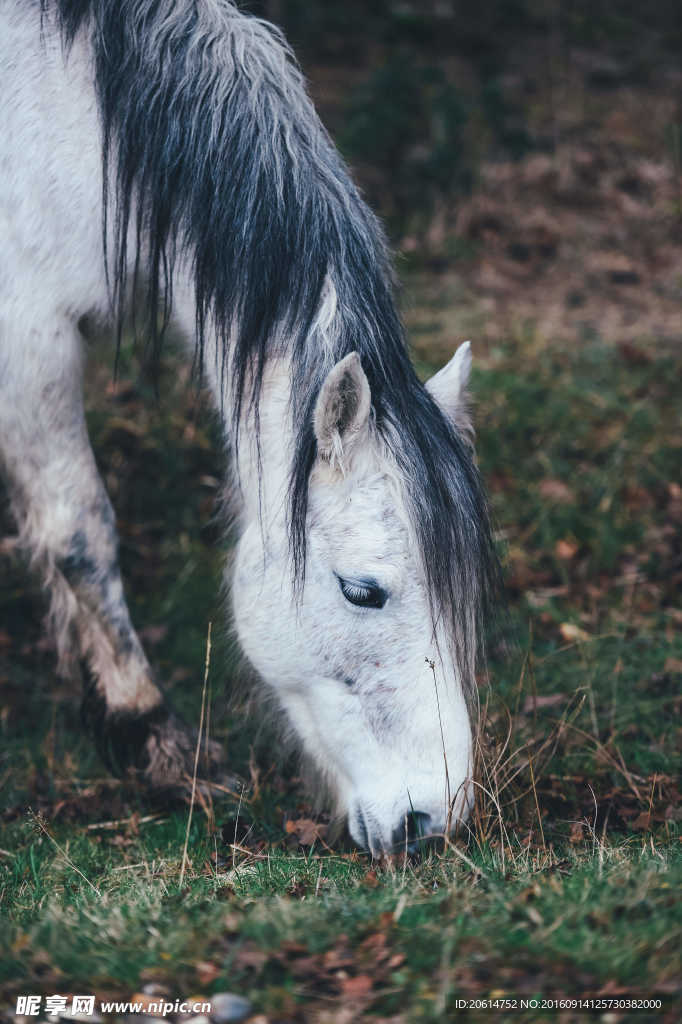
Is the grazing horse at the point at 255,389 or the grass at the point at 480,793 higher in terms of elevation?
the grazing horse at the point at 255,389

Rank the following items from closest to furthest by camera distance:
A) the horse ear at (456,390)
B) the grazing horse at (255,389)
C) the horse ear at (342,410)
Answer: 1. the horse ear at (342,410)
2. the grazing horse at (255,389)
3. the horse ear at (456,390)

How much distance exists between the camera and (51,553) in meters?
3.57

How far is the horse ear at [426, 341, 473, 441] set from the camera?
10.7 feet

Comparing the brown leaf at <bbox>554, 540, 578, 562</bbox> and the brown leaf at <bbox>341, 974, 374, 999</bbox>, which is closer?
the brown leaf at <bbox>341, 974, 374, 999</bbox>

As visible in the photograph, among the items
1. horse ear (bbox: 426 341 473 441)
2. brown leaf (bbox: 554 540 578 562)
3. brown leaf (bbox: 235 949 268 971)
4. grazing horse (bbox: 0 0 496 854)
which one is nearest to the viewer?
brown leaf (bbox: 235 949 268 971)

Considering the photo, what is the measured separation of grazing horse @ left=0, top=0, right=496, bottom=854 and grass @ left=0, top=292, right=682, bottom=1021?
1.02ft

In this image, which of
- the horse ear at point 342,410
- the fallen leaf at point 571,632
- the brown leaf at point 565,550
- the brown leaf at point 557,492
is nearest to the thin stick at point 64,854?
the horse ear at point 342,410

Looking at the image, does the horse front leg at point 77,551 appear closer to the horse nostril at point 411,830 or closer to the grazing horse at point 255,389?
the grazing horse at point 255,389

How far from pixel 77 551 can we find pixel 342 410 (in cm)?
121

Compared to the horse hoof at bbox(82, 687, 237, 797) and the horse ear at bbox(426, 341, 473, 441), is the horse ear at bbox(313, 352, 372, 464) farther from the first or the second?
the horse hoof at bbox(82, 687, 237, 797)

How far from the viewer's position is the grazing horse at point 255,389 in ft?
9.48

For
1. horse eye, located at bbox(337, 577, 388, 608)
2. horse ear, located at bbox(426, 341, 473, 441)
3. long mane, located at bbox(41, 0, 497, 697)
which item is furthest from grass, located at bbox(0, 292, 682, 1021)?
horse ear, located at bbox(426, 341, 473, 441)

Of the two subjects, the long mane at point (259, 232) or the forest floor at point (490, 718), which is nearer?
the forest floor at point (490, 718)

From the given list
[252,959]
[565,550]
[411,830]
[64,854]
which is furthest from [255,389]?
[565,550]
